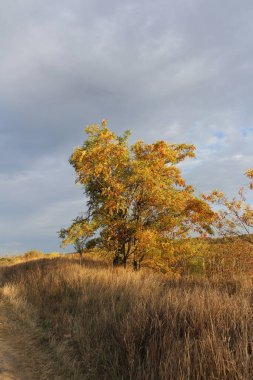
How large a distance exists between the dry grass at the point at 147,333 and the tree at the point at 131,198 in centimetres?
451

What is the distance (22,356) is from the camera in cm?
669

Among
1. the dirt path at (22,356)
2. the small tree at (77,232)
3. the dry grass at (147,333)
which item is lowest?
the dirt path at (22,356)

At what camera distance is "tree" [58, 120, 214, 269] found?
14.4 meters

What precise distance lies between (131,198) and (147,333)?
919 centimetres

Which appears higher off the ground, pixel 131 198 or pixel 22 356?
pixel 131 198

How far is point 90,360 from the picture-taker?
6.21m

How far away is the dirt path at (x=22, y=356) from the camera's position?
19.2 ft

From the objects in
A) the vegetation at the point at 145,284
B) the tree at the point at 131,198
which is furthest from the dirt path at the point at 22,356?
the tree at the point at 131,198

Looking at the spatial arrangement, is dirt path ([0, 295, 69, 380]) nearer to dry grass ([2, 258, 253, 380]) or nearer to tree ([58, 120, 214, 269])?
dry grass ([2, 258, 253, 380])

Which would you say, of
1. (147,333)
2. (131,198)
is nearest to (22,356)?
(147,333)

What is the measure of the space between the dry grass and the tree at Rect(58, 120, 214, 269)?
4.51 meters

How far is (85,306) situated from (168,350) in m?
4.36

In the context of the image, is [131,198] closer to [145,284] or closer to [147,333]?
[145,284]

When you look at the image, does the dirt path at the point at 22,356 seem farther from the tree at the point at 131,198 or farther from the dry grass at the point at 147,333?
the tree at the point at 131,198
